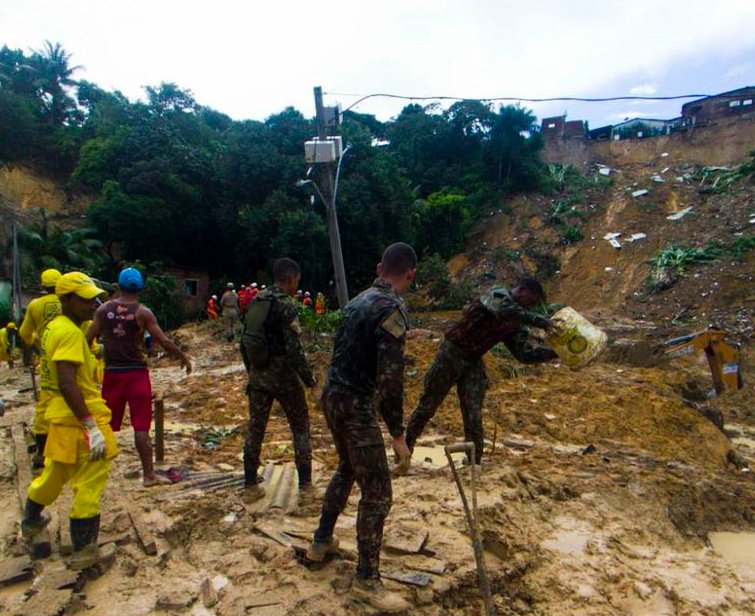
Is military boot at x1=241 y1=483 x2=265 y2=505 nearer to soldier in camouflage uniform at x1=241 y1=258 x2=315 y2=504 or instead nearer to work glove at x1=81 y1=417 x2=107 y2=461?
soldier in camouflage uniform at x1=241 y1=258 x2=315 y2=504

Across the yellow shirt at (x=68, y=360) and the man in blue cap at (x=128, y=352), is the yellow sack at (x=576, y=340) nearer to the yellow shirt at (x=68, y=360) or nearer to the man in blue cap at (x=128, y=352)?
the man in blue cap at (x=128, y=352)

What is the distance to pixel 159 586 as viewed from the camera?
3100 mm

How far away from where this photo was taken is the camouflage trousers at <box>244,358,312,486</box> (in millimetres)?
4152

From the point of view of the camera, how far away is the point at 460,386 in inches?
200

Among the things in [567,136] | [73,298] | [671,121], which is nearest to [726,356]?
[73,298]

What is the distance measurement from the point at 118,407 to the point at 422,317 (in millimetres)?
15092

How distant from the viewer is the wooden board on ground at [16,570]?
9.99 ft

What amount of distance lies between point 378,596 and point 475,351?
251 centimetres

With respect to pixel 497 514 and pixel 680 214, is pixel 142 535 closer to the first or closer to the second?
pixel 497 514

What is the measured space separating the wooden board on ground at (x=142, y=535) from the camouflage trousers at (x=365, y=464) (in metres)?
1.31

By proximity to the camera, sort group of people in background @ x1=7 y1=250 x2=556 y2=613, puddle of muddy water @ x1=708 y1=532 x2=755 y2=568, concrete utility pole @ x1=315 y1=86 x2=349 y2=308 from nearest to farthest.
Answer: group of people in background @ x1=7 y1=250 x2=556 y2=613 → puddle of muddy water @ x1=708 y1=532 x2=755 y2=568 → concrete utility pole @ x1=315 y1=86 x2=349 y2=308

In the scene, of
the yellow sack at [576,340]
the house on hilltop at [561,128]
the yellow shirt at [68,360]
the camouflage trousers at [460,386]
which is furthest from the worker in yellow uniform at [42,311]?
the house on hilltop at [561,128]

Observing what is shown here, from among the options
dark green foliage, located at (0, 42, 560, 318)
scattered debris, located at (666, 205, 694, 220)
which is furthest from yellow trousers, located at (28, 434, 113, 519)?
scattered debris, located at (666, 205, 694, 220)

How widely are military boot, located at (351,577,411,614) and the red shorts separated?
2.18 metres
